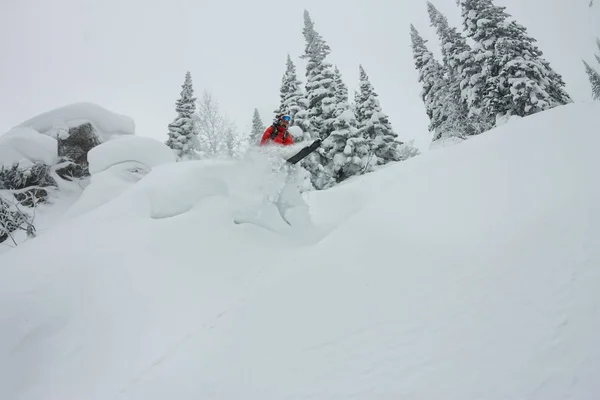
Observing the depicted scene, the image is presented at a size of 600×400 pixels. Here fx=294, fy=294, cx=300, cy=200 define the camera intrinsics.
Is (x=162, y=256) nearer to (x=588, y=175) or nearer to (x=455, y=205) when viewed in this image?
(x=455, y=205)

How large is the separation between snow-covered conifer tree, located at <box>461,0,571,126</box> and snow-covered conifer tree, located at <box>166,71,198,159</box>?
19.8 meters

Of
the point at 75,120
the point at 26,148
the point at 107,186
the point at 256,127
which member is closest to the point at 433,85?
the point at 256,127

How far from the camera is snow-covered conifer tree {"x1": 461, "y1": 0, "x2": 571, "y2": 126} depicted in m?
15.9

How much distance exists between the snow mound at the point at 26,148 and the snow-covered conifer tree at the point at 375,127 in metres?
19.1

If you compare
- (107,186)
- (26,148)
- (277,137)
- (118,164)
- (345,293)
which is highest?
(26,148)

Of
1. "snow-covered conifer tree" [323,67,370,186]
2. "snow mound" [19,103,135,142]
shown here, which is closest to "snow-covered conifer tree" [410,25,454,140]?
"snow-covered conifer tree" [323,67,370,186]

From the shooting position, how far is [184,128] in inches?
892

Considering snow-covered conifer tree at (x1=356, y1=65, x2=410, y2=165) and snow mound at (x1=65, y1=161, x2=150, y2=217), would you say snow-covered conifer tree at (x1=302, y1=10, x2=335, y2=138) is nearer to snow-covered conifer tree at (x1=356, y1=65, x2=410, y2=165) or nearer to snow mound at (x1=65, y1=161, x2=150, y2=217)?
snow-covered conifer tree at (x1=356, y1=65, x2=410, y2=165)

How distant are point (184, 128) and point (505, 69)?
21.3m

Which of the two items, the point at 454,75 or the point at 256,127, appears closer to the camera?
the point at 454,75

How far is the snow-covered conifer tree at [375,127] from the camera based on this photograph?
21.6m

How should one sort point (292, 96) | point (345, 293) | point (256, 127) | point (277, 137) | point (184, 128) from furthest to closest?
point (256, 127), point (184, 128), point (292, 96), point (277, 137), point (345, 293)

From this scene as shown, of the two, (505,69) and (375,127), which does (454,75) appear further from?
(375,127)

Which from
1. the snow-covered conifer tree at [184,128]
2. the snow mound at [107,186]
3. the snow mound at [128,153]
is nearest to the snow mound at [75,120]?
the snow-covered conifer tree at [184,128]
